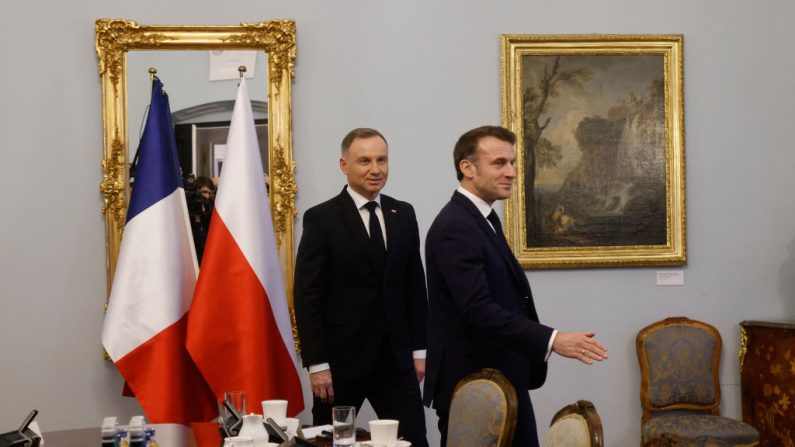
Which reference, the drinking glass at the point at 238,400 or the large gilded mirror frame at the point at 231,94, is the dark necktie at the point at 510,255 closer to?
the drinking glass at the point at 238,400

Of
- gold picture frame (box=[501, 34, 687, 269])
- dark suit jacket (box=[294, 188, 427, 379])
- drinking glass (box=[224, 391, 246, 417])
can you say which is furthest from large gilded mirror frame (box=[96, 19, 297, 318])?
drinking glass (box=[224, 391, 246, 417])

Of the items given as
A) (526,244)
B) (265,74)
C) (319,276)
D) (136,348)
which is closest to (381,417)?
(319,276)

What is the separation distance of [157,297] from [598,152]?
262cm

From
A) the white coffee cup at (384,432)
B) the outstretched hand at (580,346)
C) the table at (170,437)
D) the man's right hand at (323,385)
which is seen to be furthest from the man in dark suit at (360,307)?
the white coffee cup at (384,432)

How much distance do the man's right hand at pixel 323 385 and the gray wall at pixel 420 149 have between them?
155cm

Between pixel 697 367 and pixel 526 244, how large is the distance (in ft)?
3.86

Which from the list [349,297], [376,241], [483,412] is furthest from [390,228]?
[483,412]

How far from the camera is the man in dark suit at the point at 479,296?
3332 mm

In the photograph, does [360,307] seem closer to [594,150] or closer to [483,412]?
[483,412]

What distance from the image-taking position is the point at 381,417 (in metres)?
4.14

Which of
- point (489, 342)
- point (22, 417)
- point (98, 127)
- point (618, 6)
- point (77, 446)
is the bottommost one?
point (22, 417)

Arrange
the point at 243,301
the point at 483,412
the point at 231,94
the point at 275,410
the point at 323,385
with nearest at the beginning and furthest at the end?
the point at 483,412, the point at 275,410, the point at 323,385, the point at 243,301, the point at 231,94

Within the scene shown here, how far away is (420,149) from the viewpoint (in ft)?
18.2

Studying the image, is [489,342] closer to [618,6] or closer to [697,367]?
[697,367]
